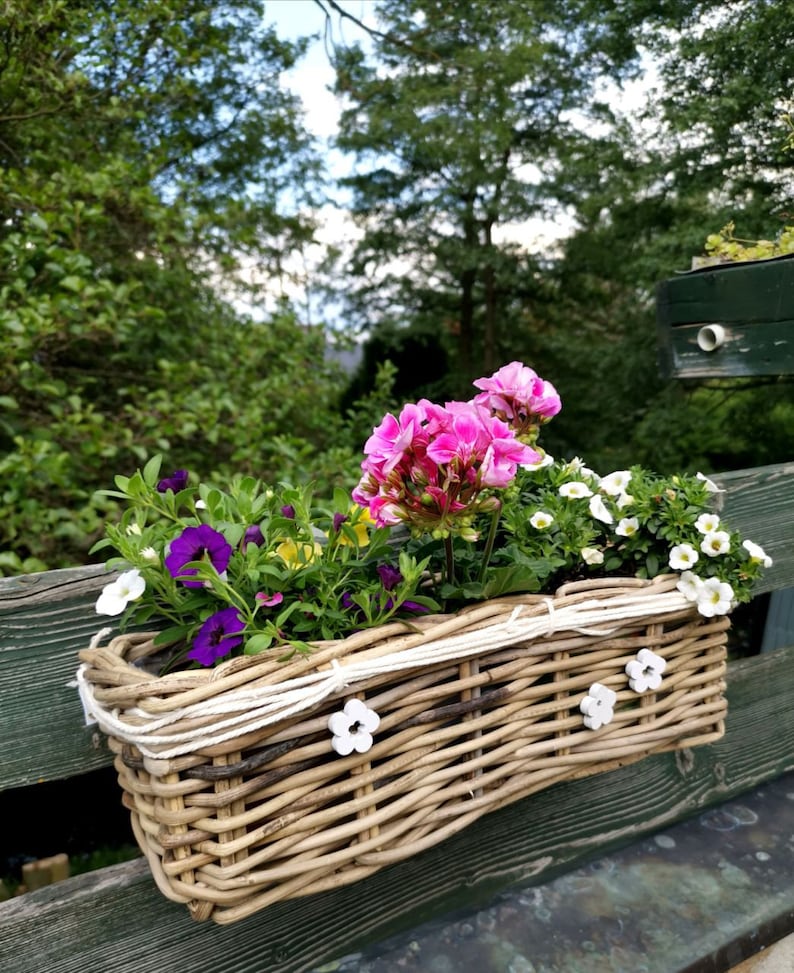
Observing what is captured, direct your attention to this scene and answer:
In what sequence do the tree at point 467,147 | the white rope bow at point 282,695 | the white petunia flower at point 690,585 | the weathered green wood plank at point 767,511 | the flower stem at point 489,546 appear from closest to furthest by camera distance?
the white rope bow at point 282,695 → the flower stem at point 489,546 → the white petunia flower at point 690,585 → the weathered green wood plank at point 767,511 → the tree at point 467,147

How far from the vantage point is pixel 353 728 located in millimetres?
743

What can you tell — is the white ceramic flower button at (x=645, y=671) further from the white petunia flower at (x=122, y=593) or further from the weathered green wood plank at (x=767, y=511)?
the white petunia flower at (x=122, y=593)

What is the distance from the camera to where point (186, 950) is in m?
0.93

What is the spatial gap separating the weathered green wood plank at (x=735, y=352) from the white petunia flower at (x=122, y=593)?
108 centimetres

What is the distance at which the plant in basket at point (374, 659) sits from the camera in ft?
2.22

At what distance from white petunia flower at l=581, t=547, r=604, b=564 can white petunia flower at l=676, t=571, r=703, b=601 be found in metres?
0.10

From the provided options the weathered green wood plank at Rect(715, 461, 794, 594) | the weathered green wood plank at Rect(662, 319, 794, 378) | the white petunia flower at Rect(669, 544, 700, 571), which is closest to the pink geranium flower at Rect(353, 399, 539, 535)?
the white petunia flower at Rect(669, 544, 700, 571)

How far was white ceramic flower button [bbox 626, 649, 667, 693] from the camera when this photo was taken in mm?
932

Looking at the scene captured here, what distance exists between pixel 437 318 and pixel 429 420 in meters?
9.32

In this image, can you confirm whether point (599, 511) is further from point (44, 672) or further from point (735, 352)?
point (44, 672)

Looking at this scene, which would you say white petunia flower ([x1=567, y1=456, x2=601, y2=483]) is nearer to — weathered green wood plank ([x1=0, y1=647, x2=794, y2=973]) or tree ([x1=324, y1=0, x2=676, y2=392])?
weathered green wood plank ([x1=0, y1=647, x2=794, y2=973])

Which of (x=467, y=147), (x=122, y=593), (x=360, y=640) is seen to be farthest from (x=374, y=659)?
(x=467, y=147)

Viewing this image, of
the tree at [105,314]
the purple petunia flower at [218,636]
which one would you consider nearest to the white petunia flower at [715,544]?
the purple petunia flower at [218,636]

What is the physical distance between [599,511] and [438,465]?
14.0 inches
